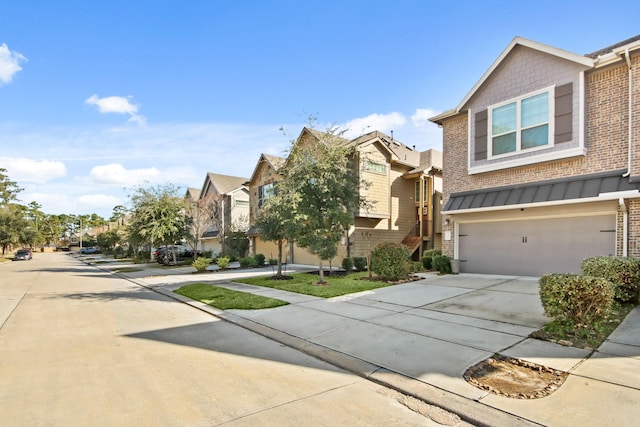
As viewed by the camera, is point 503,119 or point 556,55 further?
point 503,119

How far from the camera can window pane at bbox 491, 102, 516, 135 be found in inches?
504

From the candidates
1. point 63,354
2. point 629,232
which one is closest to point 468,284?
point 629,232

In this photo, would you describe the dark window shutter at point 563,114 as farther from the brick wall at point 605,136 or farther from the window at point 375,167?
the window at point 375,167

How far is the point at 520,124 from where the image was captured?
12523 mm

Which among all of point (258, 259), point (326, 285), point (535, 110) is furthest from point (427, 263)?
point (258, 259)

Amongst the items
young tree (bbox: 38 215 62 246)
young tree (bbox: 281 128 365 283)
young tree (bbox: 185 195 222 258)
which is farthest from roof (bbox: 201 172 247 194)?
young tree (bbox: 38 215 62 246)

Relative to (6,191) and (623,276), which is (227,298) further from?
(6,191)

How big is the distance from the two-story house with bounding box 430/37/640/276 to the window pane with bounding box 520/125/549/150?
0.12 ft

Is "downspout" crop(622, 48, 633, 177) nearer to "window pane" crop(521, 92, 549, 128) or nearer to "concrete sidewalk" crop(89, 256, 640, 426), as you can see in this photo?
"window pane" crop(521, 92, 549, 128)

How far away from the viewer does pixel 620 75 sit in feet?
34.6

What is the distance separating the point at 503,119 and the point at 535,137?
4.74 feet

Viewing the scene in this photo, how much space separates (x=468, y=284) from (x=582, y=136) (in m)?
5.83

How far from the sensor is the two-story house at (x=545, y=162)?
10.3 m

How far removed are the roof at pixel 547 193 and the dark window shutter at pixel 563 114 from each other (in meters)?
1.41
